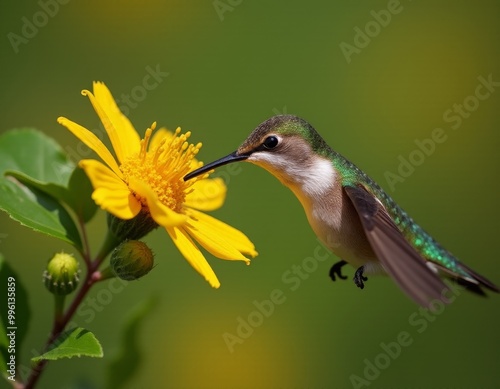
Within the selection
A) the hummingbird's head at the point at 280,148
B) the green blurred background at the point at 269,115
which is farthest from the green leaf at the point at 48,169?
the green blurred background at the point at 269,115

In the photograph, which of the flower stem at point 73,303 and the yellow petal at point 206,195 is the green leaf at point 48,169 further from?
the yellow petal at point 206,195

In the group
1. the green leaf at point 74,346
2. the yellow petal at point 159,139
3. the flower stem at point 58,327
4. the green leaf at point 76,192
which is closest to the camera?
the green leaf at point 74,346

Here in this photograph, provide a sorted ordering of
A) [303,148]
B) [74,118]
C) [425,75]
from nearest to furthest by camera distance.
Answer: [303,148] → [74,118] → [425,75]

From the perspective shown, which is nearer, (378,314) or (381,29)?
(378,314)

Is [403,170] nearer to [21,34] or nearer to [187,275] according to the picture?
[187,275]

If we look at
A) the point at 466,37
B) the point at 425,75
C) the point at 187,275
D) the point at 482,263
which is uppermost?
the point at 466,37

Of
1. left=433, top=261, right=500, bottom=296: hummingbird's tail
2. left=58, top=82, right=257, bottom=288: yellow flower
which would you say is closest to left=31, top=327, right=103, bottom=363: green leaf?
left=58, top=82, right=257, bottom=288: yellow flower

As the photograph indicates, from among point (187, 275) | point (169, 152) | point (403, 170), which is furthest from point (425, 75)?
point (169, 152)
